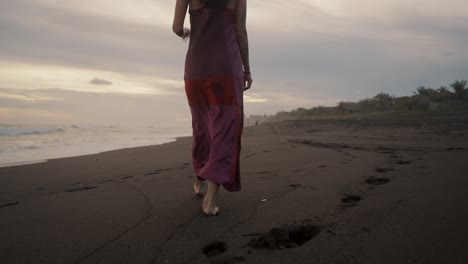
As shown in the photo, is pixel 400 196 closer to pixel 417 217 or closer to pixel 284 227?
pixel 417 217

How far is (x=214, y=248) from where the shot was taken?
1775mm

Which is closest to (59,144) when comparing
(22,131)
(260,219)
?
(22,131)

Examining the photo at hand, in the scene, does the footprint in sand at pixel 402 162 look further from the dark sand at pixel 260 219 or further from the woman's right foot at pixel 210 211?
the woman's right foot at pixel 210 211

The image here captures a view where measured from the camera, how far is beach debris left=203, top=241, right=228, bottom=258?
170 cm

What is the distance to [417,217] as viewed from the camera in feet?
6.24

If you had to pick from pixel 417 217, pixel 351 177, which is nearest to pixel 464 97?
pixel 351 177

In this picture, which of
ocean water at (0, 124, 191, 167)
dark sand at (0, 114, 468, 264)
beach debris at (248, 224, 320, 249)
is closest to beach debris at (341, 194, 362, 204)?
dark sand at (0, 114, 468, 264)

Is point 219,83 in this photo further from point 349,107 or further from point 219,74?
point 349,107

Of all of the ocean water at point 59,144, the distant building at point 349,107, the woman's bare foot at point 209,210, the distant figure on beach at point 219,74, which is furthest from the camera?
the distant building at point 349,107

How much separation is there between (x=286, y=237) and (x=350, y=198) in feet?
2.95

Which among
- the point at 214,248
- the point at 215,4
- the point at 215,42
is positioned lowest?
the point at 214,248

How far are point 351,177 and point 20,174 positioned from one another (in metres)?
4.48

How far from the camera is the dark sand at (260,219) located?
1.61 meters

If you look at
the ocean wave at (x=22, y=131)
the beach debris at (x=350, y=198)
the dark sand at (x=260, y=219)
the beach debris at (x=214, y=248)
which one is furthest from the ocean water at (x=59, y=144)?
the beach debris at (x=350, y=198)
